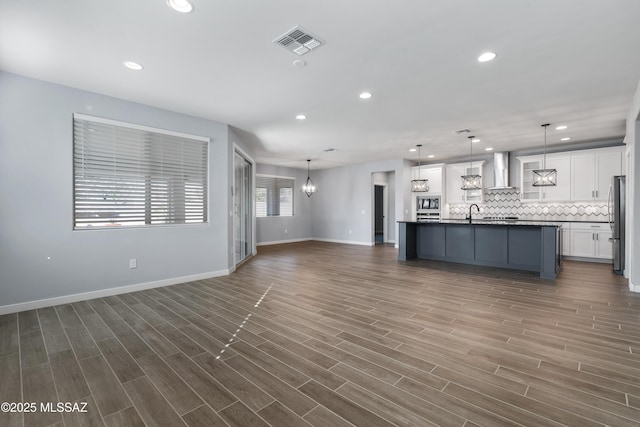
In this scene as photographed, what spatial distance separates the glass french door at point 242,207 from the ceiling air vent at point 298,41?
10.7ft

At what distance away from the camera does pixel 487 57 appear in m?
2.96

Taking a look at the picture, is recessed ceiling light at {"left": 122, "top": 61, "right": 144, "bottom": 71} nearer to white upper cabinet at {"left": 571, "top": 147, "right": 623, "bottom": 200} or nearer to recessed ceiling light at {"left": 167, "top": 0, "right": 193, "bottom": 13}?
recessed ceiling light at {"left": 167, "top": 0, "right": 193, "bottom": 13}

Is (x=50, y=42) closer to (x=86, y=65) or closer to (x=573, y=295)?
(x=86, y=65)

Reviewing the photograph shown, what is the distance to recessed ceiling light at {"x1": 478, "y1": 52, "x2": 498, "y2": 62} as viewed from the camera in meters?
2.91

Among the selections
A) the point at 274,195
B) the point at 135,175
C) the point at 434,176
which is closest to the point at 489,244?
the point at 434,176

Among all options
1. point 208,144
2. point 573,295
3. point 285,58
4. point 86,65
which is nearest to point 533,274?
point 573,295

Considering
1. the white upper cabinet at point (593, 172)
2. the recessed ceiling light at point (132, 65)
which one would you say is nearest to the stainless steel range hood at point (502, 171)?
the white upper cabinet at point (593, 172)

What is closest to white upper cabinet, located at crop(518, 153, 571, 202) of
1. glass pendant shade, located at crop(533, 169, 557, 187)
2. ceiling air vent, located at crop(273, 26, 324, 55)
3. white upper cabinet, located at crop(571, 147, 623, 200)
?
white upper cabinet, located at crop(571, 147, 623, 200)

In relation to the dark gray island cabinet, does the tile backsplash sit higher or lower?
higher

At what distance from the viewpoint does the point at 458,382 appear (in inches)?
78.2

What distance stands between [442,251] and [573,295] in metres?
2.69

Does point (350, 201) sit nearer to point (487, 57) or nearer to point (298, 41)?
point (487, 57)

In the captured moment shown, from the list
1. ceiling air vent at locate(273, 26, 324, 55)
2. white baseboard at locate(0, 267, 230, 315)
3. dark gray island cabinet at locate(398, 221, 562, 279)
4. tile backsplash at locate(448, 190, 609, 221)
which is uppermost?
ceiling air vent at locate(273, 26, 324, 55)

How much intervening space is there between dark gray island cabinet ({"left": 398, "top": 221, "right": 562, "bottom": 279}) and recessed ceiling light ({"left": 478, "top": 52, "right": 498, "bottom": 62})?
11.2 feet
